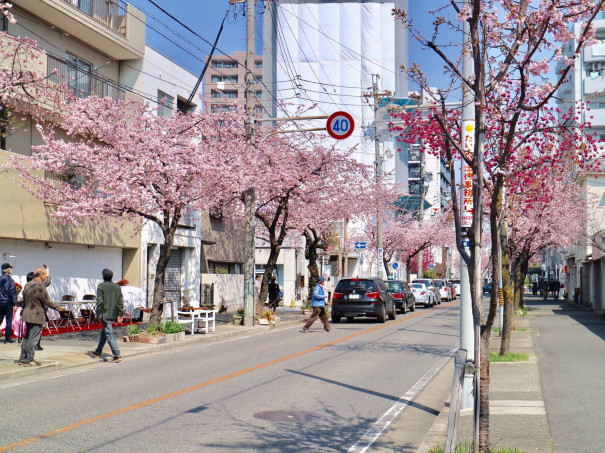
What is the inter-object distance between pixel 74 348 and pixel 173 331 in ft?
9.72

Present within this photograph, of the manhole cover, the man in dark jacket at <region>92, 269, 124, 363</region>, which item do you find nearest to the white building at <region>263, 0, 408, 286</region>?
the man in dark jacket at <region>92, 269, 124, 363</region>

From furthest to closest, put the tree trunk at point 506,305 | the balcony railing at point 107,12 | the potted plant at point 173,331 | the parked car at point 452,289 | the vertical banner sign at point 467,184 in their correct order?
the parked car at point 452,289 < the balcony railing at point 107,12 < the potted plant at point 173,331 < the tree trunk at point 506,305 < the vertical banner sign at point 467,184

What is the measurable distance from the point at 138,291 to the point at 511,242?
12.8m

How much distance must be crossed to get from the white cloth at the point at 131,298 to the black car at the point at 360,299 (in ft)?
24.0

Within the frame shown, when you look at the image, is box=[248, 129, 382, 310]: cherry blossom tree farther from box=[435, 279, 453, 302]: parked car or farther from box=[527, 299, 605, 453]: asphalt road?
box=[435, 279, 453, 302]: parked car

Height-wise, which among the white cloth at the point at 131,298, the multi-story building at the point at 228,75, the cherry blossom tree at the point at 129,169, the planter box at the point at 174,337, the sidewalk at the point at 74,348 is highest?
the multi-story building at the point at 228,75

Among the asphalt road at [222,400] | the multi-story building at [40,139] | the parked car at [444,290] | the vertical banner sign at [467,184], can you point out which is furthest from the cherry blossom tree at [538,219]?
the parked car at [444,290]

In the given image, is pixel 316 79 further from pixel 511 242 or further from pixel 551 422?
pixel 551 422

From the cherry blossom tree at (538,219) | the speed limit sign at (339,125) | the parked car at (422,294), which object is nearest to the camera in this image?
the cherry blossom tree at (538,219)

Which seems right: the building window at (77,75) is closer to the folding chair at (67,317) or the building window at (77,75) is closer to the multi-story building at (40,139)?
the multi-story building at (40,139)

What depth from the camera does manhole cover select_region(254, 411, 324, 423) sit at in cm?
863

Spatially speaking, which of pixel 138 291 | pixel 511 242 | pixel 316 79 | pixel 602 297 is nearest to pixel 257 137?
pixel 138 291

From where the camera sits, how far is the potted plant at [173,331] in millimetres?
18272

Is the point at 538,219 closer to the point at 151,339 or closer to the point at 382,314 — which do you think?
the point at 382,314
